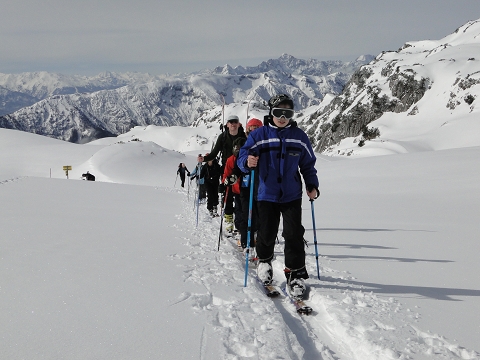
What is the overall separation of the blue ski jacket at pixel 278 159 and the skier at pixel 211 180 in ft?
23.0

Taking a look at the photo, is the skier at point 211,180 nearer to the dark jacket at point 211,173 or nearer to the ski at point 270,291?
the dark jacket at point 211,173

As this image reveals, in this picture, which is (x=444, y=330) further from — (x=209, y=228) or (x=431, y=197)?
(x=431, y=197)

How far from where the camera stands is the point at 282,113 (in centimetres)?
505

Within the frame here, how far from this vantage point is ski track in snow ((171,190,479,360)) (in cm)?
361

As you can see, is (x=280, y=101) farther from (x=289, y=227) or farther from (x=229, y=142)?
(x=229, y=142)

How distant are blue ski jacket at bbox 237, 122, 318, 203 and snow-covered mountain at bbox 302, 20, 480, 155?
262ft

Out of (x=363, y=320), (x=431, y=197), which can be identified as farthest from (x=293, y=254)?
(x=431, y=197)

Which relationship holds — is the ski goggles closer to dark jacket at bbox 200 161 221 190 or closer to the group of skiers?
the group of skiers

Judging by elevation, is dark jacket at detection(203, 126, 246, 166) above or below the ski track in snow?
above

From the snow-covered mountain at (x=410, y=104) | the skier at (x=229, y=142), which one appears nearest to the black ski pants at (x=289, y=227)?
the skier at (x=229, y=142)

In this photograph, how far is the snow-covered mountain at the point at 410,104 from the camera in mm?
91694

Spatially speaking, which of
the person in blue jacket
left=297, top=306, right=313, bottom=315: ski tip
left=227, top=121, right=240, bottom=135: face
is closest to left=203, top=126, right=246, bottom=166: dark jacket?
left=227, top=121, right=240, bottom=135: face

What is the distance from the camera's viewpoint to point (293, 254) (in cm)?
527

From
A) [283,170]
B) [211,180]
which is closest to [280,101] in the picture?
[283,170]
